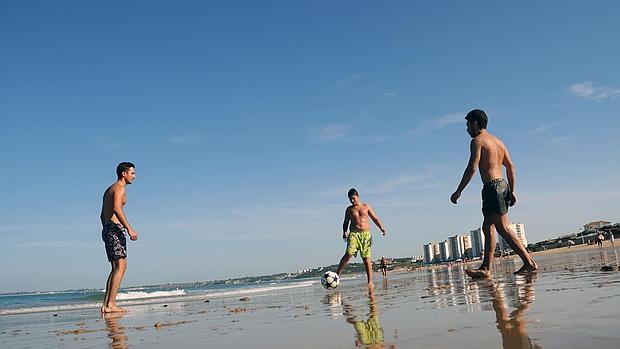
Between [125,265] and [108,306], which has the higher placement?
[125,265]

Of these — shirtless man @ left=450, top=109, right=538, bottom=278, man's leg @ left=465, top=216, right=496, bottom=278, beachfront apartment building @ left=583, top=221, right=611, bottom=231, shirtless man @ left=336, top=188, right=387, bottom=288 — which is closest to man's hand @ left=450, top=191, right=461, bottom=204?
shirtless man @ left=450, top=109, right=538, bottom=278

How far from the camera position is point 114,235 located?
290 inches

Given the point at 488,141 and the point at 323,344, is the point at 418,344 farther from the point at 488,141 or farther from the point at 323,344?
the point at 488,141

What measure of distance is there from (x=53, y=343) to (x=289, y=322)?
203 cm

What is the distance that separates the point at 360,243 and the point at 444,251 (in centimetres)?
13981

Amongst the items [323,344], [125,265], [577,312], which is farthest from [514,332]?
[125,265]

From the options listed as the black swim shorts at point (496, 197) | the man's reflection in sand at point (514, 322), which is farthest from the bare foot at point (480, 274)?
the man's reflection in sand at point (514, 322)

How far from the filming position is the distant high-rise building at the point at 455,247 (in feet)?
440

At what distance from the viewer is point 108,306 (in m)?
7.34

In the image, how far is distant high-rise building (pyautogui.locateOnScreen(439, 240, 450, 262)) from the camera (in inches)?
5536

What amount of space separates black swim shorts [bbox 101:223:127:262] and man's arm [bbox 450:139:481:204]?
4.74 meters

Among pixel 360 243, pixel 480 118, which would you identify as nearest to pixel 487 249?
pixel 480 118

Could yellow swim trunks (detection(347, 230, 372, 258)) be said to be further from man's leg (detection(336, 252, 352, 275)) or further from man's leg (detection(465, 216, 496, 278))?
man's leg (detection(465, 216, 496, 278))

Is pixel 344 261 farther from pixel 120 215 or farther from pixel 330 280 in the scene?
pixel 120 215
